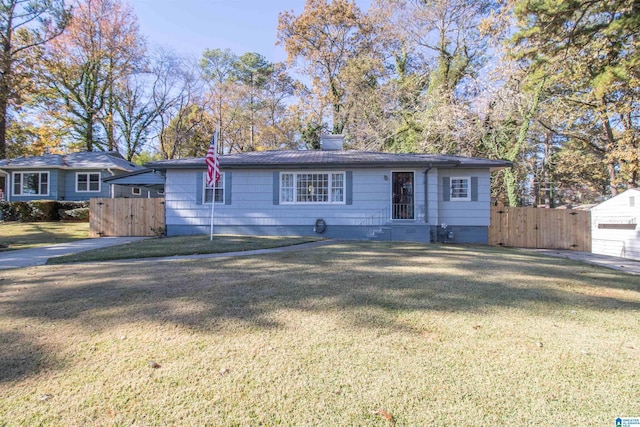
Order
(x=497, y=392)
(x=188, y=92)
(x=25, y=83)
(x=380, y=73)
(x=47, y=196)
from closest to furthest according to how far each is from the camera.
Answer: (x=497, y=392), (x=25, y=83), (x=47, y=196), (x=380, y=73), (x=188, y=92)

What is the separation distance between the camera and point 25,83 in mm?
14281

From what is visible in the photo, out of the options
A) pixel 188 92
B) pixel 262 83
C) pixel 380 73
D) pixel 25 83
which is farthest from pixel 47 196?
pixel 380 73

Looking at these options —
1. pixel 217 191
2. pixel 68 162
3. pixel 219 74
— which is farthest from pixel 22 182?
pixel 219 74

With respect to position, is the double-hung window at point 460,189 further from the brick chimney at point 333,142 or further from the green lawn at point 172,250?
the green lawn at point 172,250

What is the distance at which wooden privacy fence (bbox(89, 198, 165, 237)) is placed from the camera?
556 inches

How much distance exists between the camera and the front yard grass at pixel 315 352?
2.21 metres

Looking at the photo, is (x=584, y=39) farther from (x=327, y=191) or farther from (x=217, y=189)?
(x=217, y=189)

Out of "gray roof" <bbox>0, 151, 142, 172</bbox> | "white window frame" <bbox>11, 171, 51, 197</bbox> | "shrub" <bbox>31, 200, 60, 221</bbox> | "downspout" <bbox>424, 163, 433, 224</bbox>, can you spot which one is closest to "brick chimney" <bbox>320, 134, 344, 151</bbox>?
"downspout" <bbox>424, 163, 433, 224</bbox>

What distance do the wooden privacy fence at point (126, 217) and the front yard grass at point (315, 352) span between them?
29.3 ft

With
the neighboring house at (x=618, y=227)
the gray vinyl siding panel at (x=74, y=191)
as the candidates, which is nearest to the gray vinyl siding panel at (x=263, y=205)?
the neighboring house at (x=618, y=227)

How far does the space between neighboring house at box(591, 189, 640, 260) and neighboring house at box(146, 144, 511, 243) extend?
376 centimetres

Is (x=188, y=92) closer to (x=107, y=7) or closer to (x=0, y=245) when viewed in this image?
(x=107, y=7)

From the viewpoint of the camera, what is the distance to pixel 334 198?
43.4 feet

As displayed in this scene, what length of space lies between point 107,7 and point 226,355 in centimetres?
3132
